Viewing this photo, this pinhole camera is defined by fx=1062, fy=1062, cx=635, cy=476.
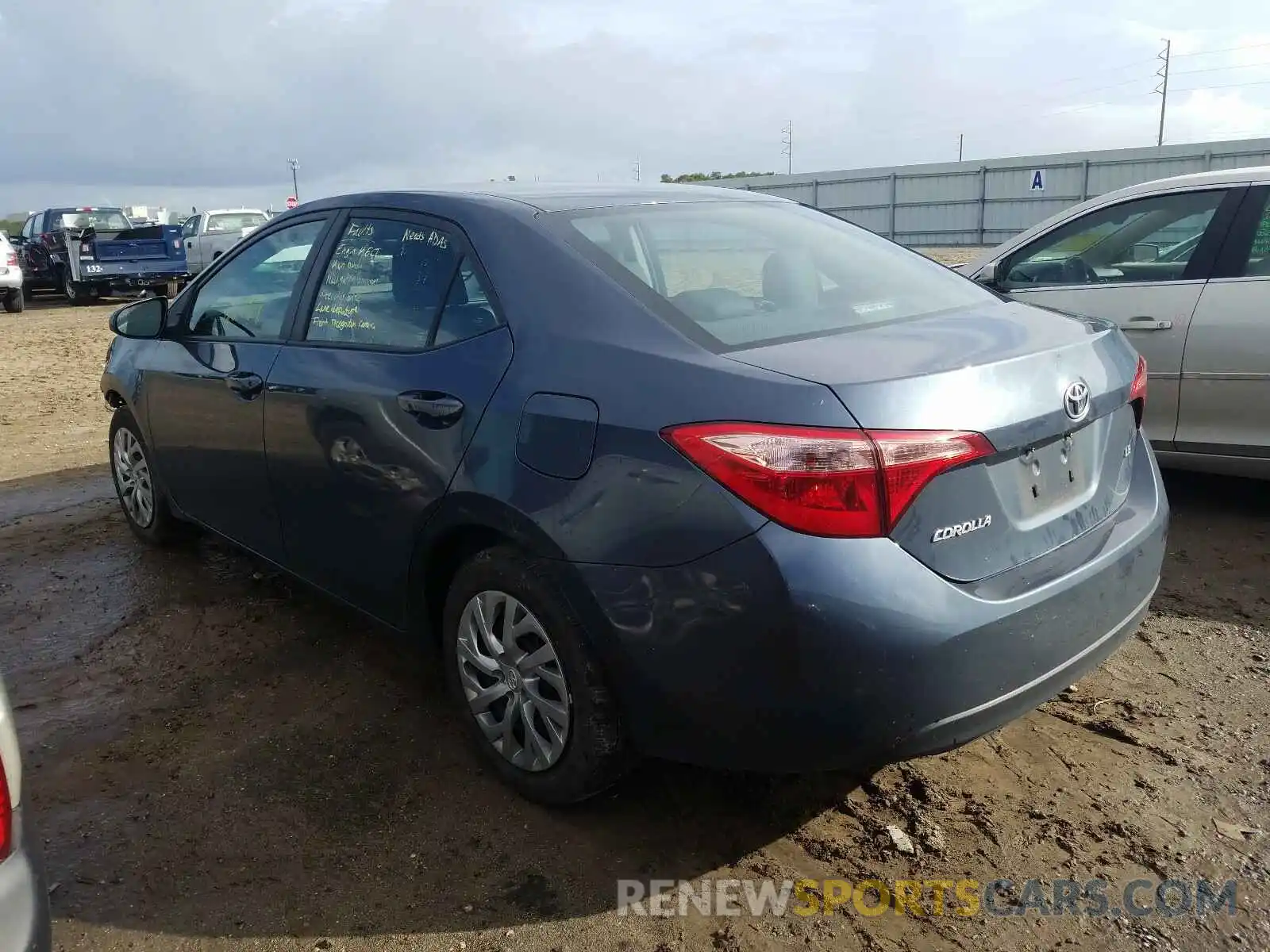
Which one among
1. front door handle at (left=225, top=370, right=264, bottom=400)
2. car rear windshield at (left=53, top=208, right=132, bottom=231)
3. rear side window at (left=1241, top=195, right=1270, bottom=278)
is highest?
A: car rear windshield at (left=53, top=208, right=132, bottom=231)

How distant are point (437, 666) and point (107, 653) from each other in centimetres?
134

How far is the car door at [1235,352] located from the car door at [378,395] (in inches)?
140

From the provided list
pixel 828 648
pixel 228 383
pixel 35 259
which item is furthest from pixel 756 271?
pixel 35 259

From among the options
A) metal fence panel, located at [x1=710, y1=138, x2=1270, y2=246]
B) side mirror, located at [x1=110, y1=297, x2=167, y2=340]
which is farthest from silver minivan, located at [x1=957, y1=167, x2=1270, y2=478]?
metal fence panel, located at [x1=710, y1=138, x2=1270, y2=246]

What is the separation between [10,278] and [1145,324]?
66.2ft

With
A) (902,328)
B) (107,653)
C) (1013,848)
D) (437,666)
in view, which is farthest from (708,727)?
(107,653)

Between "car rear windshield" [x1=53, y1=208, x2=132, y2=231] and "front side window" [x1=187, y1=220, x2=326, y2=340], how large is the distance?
20468mm

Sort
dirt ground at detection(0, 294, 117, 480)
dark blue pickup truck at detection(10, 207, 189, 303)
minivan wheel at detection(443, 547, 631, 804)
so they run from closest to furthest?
minivan wheel at detection(443, 547, 631, 804) → dirt ground at detection(0, 294, 117, 480) → dark blue pickup truck at detection(10, 207, 189, 303)

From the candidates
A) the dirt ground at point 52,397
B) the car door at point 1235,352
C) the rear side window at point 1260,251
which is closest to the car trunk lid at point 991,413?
the car door at point 1235,352

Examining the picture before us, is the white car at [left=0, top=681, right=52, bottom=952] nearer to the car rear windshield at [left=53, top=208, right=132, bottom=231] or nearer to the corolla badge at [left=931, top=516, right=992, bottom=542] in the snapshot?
the corolla badge at [left=931, top=516, right=992, bottom=542]

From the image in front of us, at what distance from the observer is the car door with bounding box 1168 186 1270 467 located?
4707 mm

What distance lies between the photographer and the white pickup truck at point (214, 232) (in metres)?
22.9

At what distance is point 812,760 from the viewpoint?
236cm

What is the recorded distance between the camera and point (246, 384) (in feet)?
12.4
